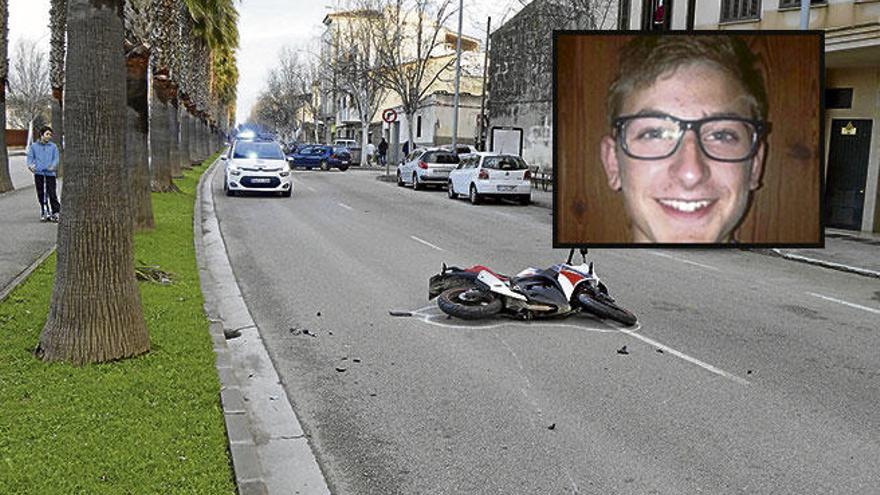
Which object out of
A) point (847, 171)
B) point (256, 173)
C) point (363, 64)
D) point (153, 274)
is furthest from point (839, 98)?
point (363, 64)

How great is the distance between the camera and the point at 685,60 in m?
4.76

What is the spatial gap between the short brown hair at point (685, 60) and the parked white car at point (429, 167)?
25751mm

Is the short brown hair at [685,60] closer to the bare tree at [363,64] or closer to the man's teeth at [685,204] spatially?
the man's teeth at [685,204]

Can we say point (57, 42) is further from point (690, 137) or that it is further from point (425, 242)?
point (690, 137)

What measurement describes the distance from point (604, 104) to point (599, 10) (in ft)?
76.5

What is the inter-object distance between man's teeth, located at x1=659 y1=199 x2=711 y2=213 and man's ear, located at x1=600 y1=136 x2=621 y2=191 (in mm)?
306

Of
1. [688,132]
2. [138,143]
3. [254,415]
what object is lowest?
[254,415]

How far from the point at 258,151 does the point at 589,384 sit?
64.5ft

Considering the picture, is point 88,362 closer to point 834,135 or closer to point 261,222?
point 261,222

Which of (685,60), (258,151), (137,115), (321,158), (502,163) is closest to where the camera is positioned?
(685,60)

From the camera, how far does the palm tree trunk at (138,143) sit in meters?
13.4

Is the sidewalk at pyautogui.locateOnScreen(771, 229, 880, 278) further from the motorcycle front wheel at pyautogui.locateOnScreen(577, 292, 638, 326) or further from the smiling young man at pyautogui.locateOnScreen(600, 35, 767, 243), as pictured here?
the smiling young man at pyautogui.locateOnScreen(600, 35, 767, 243)

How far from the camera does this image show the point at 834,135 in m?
19.2

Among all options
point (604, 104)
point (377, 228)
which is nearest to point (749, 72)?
point (604, 104)
